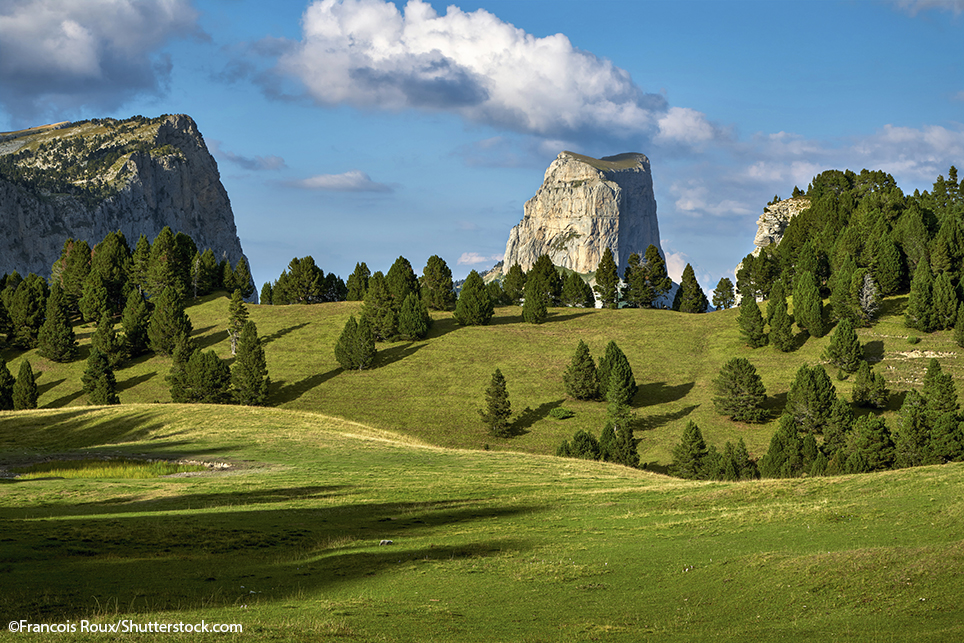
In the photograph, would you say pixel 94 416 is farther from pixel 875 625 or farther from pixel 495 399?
pixel 875 625

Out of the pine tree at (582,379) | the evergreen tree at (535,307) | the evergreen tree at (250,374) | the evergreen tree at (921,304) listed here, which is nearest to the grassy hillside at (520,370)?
the pine tree at (582,379)

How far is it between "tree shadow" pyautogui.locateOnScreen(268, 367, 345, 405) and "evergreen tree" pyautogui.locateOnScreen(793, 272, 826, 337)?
6523cm

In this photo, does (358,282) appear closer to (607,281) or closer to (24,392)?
(607,281)

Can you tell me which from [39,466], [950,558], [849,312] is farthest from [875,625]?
[849,312]

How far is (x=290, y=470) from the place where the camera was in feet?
126

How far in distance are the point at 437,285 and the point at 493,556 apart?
112 meters

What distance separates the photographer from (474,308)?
380 feet

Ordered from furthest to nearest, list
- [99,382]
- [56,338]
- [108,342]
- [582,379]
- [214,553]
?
[56,338] < [108,342] < [99,382] < [582,379] < [214,553]

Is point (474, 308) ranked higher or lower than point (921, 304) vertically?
higher

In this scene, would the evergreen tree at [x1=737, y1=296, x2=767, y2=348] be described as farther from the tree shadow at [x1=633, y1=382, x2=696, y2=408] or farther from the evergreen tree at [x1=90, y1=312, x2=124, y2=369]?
the evergreen tree at [x1=90, y1=312, x2=124, y2=369]

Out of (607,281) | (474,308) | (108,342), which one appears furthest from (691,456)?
(108,342)

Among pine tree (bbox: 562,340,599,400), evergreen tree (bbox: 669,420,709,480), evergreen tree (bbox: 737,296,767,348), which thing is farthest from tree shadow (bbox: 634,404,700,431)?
evergreen tree (bbox: 737,296,767,348)

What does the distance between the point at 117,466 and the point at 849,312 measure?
92752 mm

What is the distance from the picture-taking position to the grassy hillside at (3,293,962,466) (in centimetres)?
7744
